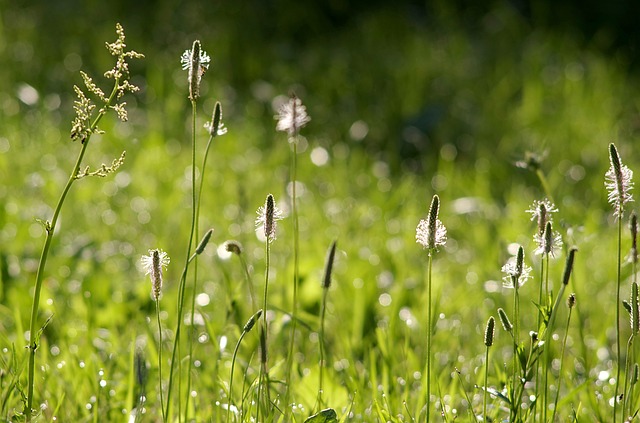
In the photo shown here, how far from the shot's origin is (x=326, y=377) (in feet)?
6.48

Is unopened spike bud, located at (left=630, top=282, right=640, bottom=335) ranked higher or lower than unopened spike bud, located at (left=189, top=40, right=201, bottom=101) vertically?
lower

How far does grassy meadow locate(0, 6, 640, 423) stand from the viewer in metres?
1.87

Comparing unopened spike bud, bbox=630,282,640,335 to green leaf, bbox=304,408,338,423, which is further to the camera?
green leaf, bbox=304,408,338,423

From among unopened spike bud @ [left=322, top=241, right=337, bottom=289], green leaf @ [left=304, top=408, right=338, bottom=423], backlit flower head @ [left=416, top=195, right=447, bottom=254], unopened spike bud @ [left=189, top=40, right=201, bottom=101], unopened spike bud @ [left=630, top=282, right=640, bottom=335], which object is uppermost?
unopened spike bud @ [left=189, top=40, right=201, bottom=101]

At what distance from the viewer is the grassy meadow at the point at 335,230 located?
1873mm

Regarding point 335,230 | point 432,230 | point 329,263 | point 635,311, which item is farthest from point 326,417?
point 335,230

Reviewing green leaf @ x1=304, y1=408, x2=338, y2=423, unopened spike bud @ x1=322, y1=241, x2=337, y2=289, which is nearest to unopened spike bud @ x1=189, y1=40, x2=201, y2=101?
unopened spike bud @ x1=322, y1=241, x2=337, y2=289

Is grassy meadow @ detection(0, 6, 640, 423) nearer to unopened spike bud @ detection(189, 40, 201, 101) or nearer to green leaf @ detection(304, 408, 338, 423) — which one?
green leaf @ detection(304, 408, 338, 423)

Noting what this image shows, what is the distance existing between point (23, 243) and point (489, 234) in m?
1.59

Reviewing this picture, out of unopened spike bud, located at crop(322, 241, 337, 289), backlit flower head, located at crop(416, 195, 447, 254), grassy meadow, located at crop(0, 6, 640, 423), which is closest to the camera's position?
backlit flower head, located at crop(416, 195, 447, 254)

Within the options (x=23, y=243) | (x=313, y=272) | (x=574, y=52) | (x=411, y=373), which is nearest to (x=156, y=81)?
(x=23, y=243)

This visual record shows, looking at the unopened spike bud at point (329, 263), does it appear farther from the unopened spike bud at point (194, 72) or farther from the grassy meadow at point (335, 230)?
the unopened spike bud at point (194, 72)

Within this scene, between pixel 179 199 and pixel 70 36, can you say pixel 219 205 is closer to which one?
pixel 179 199

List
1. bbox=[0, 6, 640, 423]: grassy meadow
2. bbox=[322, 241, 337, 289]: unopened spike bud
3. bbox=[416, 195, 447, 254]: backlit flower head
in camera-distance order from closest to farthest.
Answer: bbox=[416, 195, 447, 254]: backlit flower head → bbox=[322, 241, 337, 289]: unopened spike bud → bbox=[0, 6, 640, 423]: grassy meadow
